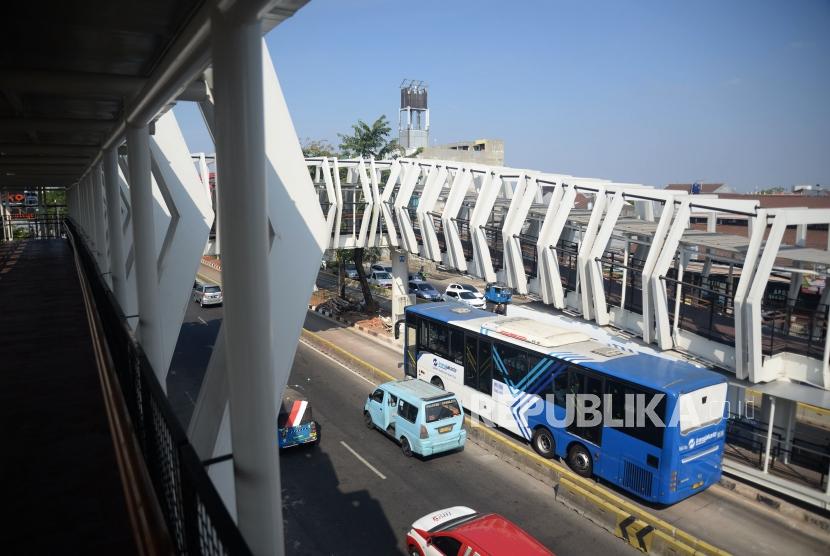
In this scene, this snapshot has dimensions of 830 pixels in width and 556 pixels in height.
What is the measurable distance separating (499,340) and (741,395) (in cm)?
439

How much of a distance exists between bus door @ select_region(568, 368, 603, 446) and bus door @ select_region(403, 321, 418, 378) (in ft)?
16.9

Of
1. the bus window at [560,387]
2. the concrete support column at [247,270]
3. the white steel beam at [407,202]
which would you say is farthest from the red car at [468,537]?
the white steel beam at [407,202]

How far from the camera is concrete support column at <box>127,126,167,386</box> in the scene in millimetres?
5082

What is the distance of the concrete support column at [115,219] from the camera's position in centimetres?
768

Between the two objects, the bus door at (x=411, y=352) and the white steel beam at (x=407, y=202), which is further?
the white steel beam at (x=407, y=202)

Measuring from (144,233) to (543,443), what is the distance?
8.14 meters

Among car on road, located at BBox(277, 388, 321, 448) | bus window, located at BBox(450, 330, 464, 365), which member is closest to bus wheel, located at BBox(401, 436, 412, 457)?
car on road, located at BBox(277, 388, 321, 448)

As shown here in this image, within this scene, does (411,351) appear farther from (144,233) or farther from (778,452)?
(144,233)

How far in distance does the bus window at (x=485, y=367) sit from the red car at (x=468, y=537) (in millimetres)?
4364

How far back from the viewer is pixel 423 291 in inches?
1047

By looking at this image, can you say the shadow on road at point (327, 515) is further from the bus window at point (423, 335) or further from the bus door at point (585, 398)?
the bus window at point (423, 335)

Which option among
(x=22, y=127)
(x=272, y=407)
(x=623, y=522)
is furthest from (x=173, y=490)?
(x=623, y=522)

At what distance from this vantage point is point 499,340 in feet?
37.3

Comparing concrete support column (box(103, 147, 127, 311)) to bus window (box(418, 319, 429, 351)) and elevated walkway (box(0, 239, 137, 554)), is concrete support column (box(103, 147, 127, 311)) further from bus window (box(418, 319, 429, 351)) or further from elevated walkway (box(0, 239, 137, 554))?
bus window (box(418, 319, 429, 351))
